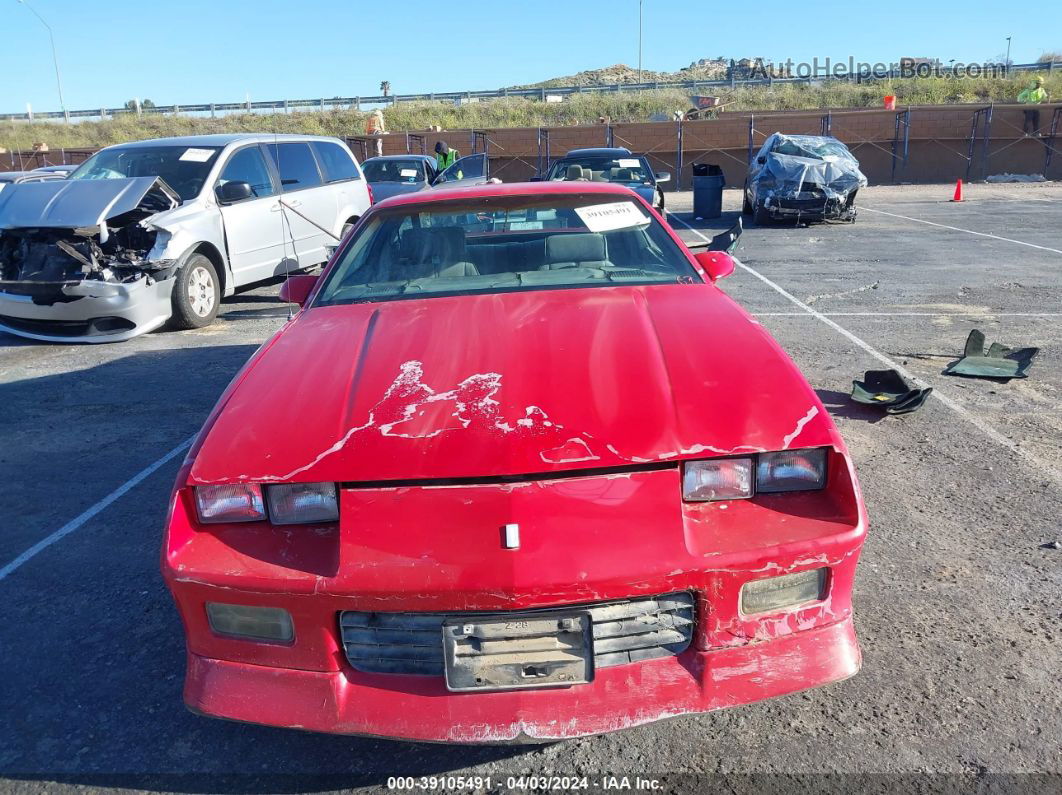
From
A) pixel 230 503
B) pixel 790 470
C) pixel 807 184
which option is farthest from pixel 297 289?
pixel 807 184

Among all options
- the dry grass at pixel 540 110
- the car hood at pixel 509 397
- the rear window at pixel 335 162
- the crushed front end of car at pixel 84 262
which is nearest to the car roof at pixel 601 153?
the rear window at pixel 335 162

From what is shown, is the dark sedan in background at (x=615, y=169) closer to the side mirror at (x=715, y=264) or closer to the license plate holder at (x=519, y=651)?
the side mirror at (x=715, y=264)

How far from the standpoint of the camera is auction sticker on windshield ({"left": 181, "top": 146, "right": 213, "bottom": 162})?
846 centimetres

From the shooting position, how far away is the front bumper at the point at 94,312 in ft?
24.0

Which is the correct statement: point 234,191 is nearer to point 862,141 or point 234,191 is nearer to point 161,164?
point 161,164

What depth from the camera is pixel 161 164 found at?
8.48 metres

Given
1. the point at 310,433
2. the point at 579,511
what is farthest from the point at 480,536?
the point at 310,433

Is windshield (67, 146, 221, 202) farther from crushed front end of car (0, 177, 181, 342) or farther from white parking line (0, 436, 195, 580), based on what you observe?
white parking line (0, 436, 195, 580)

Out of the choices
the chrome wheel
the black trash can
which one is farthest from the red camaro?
the black trash can

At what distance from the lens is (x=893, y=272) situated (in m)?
10.0

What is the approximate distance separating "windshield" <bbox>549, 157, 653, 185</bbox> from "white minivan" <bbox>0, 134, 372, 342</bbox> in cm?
532

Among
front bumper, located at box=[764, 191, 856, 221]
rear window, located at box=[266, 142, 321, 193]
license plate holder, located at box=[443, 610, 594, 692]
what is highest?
rear window, located at box=[266, 142, 321, 193]

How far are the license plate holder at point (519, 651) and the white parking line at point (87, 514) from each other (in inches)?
96.3

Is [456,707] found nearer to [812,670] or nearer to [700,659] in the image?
[700,659]
